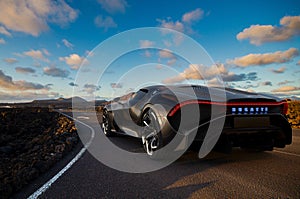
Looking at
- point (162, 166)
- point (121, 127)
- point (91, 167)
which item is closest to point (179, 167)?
point (162, 166)

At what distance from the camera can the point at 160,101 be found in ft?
11.3

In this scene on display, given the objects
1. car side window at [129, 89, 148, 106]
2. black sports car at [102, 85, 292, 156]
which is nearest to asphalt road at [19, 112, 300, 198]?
black sports car at [102, 85, 292, 156]

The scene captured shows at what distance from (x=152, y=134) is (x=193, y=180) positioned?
1.11 metres

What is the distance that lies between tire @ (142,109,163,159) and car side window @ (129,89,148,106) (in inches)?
21.7

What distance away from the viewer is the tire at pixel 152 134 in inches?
131

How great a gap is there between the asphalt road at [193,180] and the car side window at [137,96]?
56.6 inches

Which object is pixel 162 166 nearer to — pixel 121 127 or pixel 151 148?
pixel 151 148

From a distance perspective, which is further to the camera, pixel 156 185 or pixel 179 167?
pixel 179 167

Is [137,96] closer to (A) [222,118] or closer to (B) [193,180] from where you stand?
(A) [222,118]

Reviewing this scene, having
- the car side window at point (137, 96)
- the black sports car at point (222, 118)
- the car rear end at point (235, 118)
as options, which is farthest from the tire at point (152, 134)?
the car side window at point (137, 96)

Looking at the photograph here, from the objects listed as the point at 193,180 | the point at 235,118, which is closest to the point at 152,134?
the point at 193,180

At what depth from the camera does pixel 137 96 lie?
178 inches

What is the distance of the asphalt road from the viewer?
230cm

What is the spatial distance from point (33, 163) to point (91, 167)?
35.3 inches
